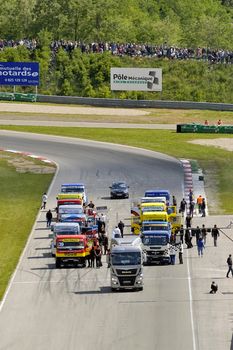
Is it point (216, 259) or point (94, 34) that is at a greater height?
point (94, 34)

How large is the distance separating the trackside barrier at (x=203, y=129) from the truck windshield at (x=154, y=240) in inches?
2185

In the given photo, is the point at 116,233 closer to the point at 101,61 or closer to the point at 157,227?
the point at 157,227

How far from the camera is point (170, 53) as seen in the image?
146m

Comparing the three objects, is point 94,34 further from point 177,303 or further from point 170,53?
point 177,303

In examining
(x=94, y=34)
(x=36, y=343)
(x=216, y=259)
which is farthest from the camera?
(x=94, y=34)

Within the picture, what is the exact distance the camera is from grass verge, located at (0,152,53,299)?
73544 mm

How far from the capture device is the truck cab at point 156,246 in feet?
229

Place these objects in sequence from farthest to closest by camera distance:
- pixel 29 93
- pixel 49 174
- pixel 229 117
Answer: pixel 29 93
pixel 229 117
pixel 49 174

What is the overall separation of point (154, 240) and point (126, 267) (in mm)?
6728

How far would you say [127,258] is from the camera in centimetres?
6356

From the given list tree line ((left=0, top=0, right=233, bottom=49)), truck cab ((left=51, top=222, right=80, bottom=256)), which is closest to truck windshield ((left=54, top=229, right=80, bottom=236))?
truck cab ((left=51, top=222, right=80, bottom=256))

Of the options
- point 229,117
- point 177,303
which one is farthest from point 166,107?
point 177,303

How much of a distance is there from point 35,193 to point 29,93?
49.4m

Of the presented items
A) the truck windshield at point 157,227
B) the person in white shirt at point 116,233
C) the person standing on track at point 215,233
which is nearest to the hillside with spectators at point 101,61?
the person standing on track at point 215,233
